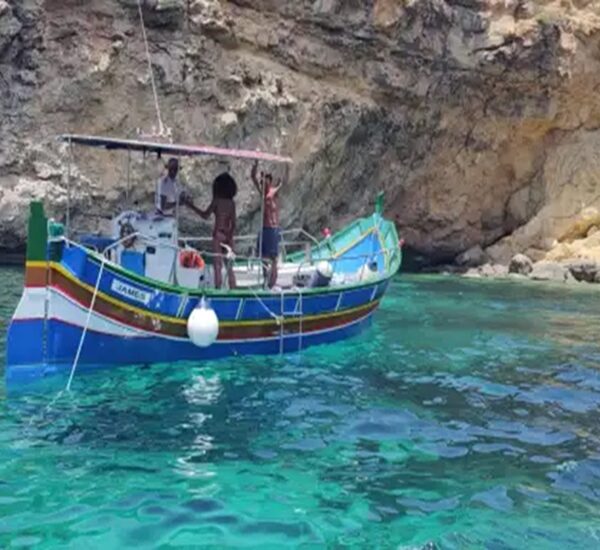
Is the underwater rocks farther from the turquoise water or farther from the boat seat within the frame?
the boat seat

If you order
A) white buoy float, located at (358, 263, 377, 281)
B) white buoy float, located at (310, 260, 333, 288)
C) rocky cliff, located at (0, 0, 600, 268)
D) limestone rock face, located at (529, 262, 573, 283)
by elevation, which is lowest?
limestone rock face, located at (529, 262, 573, 283)

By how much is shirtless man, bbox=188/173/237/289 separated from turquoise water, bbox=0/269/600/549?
4.94ft

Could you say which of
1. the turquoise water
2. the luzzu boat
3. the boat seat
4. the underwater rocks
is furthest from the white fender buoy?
the underwater rocks

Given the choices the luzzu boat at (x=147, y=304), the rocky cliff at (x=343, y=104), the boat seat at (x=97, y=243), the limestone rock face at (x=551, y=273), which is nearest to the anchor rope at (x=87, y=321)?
the luzzu boat at (x=147, y=304)

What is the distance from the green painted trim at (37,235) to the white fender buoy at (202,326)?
2.12 m

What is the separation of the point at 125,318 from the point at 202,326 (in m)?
0.98

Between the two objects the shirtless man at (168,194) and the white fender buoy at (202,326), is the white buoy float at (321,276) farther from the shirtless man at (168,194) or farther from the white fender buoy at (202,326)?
the white fender buoy at (202,326)

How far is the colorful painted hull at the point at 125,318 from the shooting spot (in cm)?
995

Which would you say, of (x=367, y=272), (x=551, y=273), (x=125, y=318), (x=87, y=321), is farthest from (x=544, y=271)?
(x=87, y=321)

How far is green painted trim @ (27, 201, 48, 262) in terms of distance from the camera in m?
9.73

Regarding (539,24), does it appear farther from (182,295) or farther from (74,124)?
(182,295)

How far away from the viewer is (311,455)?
766 centimetres

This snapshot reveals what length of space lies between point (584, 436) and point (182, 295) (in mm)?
5268

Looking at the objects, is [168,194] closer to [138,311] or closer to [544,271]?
[138,311]
